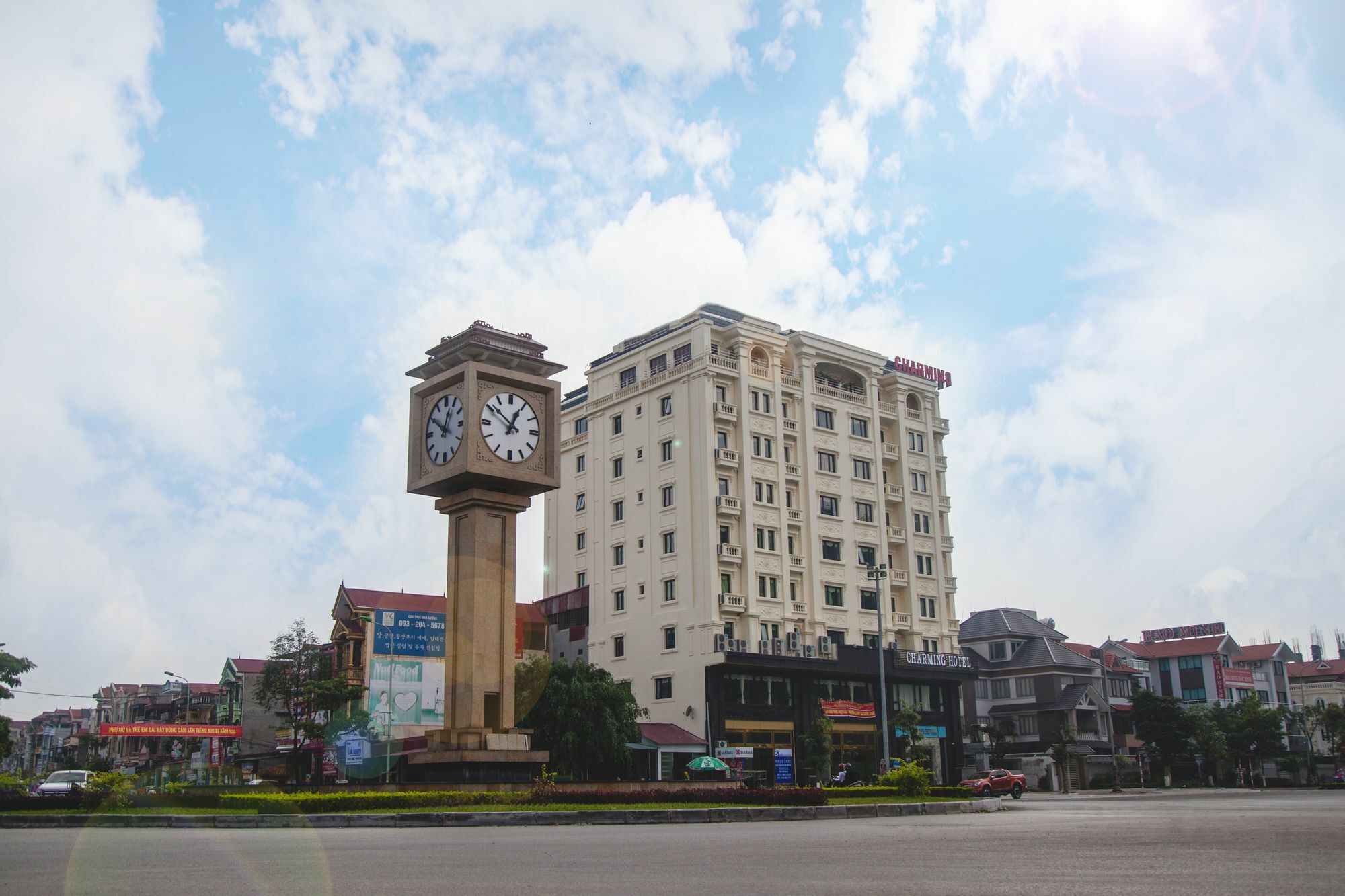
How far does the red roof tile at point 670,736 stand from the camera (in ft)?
181

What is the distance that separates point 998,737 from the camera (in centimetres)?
7644

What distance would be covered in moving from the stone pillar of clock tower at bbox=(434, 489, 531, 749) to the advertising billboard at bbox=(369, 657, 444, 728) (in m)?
29.1

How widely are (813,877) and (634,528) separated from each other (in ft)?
175

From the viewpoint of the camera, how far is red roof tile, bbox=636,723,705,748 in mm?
55125

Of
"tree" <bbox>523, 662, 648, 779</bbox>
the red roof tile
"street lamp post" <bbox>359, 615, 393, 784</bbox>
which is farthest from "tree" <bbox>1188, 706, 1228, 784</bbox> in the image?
"street lamp post" <bbox>359, 615, 393, 784</bbox>

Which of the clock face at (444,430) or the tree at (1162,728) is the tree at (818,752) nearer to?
the tree at (1162,728)

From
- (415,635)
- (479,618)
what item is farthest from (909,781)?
(415,635)

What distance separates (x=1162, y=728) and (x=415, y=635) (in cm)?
5056

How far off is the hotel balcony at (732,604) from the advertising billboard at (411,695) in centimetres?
1475

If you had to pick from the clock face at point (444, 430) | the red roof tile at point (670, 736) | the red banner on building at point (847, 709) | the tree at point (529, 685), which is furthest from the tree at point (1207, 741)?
the clock face at point (444, 430)

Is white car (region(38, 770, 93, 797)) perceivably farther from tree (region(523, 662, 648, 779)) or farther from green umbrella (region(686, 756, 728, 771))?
green umbrella (region(686, 756, 728, 771))

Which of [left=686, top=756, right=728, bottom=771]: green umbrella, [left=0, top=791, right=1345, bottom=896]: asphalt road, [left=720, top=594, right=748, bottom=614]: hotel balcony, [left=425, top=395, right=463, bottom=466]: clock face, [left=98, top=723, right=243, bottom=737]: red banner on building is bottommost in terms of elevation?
[left=686, top=756, right=728, bottom=771]: green umbrella

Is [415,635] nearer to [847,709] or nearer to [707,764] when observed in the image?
[707,764]

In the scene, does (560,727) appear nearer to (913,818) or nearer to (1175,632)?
(913,818)
